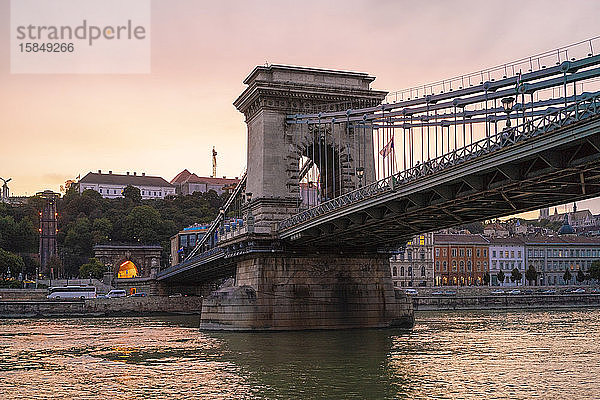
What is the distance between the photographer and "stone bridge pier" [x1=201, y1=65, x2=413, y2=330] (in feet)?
135

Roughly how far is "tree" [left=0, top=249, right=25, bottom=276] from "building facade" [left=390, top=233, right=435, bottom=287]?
45.8m

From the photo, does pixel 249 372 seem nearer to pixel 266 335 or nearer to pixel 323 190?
pixel 266 335

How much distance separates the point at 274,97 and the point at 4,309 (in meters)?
34.3

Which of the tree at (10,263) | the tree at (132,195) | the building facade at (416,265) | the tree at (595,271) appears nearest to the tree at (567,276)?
the tree at (595,271)

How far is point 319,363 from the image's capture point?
2778cm

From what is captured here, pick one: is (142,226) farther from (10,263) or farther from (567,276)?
(567,276)

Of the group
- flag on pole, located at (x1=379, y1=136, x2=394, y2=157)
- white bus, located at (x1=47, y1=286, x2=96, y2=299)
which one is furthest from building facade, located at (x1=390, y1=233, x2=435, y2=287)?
flag on pole, located at (x1=379, y1=136, x2=394, y2=157)

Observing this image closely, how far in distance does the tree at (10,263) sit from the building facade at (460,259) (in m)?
52.3

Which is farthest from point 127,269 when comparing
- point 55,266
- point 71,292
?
point 71,292

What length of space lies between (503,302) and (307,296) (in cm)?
4247

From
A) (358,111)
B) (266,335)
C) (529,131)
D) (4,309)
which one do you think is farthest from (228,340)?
(4,309)

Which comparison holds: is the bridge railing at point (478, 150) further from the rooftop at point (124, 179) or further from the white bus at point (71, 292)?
the rooftop at point (124, 179)

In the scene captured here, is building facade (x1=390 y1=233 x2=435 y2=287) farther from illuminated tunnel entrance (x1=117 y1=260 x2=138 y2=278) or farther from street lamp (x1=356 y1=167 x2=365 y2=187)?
street lamp (x1=356 y1=167 x2=365 y2=187)

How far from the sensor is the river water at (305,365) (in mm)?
21938
